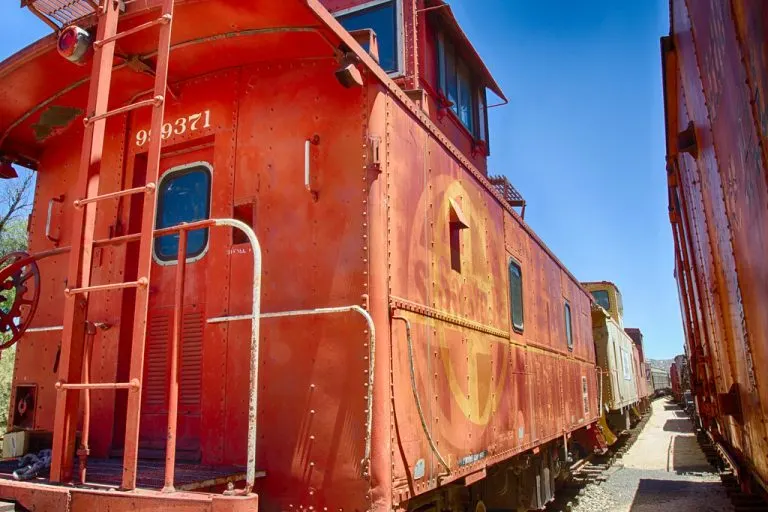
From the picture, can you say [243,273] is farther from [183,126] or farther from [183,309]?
[183,126]

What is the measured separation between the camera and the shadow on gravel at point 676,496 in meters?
8.88

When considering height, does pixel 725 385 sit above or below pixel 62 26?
below

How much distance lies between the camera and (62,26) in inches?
154

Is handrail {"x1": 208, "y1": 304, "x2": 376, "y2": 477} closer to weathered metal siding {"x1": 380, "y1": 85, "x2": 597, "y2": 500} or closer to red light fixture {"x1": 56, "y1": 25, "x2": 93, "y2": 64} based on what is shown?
weathered metal siding {"x1": 380, "y1": 85, "x2": 597, "y2": 500}

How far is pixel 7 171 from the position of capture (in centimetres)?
512

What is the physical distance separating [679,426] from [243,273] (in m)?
23.2

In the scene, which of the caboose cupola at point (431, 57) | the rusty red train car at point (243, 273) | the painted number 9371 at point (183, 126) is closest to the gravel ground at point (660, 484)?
the rusty red train car at point (243, 273)

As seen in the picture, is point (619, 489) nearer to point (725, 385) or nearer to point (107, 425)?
point (725, 385)

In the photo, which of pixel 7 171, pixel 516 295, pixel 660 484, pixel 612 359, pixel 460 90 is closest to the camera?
pixel 7 171

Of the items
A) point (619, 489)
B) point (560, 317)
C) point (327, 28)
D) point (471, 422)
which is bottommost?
point (619, 489)

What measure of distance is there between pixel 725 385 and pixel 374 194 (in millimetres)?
2900

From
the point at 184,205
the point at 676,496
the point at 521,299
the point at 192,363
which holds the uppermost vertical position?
the point at 184,205

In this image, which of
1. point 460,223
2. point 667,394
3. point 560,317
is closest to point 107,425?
point 460,223

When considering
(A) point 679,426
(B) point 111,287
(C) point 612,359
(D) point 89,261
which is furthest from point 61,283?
(A) point 679,426
